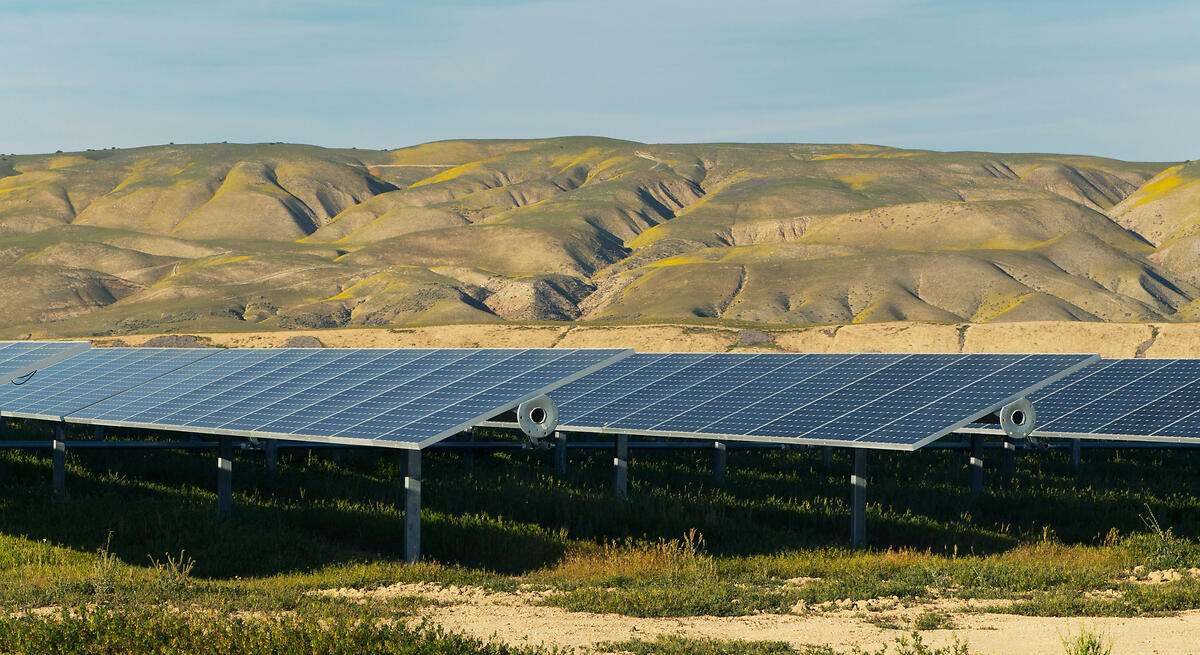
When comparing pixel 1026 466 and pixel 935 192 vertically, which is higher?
pixel 935 192

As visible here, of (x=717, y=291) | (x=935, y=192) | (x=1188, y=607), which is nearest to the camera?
(x=1188, y=607)

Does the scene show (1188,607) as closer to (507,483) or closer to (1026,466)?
(507,483)

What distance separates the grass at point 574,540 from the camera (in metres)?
16.8

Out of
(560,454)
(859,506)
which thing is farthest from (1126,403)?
(560,454)

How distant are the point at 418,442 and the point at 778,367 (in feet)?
38.1

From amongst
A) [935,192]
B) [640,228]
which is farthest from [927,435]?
[935,192]

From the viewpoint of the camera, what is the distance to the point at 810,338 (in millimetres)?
88875

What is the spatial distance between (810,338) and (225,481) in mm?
69113

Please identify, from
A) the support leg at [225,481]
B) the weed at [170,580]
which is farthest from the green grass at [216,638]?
the support leg at [225,481]

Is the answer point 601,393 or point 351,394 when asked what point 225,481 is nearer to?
point 351,394

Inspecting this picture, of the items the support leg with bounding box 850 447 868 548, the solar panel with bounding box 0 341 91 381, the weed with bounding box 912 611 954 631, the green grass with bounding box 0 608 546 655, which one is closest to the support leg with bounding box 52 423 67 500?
the solar panel with bounding box 0 341 91 381

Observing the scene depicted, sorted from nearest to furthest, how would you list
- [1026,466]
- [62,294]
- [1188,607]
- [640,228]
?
[1188,607] → [1026,466] → [62,294] → [640,228]

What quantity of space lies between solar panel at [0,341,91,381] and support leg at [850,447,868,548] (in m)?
13.5

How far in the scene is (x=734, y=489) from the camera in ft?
89.6
